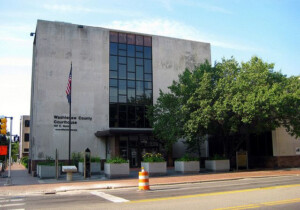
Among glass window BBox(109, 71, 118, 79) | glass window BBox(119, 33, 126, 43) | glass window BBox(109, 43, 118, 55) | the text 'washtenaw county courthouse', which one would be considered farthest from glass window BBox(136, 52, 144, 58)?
glass window BBox(109, 71, 118, 79)

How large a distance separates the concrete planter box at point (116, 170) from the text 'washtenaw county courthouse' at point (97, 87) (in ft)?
26.4

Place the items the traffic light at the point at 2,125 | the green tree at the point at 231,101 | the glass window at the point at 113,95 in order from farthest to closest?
A: the glass window at the point at 113,95 < the green tree at the point at 231,101 < the traffic light at the point at 2,125

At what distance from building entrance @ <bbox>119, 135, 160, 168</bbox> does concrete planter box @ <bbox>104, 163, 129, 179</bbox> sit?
36.2ft

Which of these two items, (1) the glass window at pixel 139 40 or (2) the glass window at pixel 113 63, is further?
(1) the glass window at pixel 139 40

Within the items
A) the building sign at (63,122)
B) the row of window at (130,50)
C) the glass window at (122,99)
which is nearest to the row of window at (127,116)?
the glass window at (122,99)

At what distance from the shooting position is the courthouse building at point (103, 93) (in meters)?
31.1

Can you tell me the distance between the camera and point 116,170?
22312 mm

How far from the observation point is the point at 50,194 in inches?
595

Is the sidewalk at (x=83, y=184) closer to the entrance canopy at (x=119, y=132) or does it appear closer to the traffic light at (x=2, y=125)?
the traffic light at (x=2, y=125)

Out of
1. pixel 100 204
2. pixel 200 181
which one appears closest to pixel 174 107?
pixel 200 181

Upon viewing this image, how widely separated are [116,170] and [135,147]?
39.6 ft

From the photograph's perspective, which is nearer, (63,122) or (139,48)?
(63,122)

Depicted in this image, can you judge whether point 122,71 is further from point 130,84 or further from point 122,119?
point 122,119

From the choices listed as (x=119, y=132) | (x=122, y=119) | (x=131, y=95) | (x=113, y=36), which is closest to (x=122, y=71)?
(x=131, y=95)
